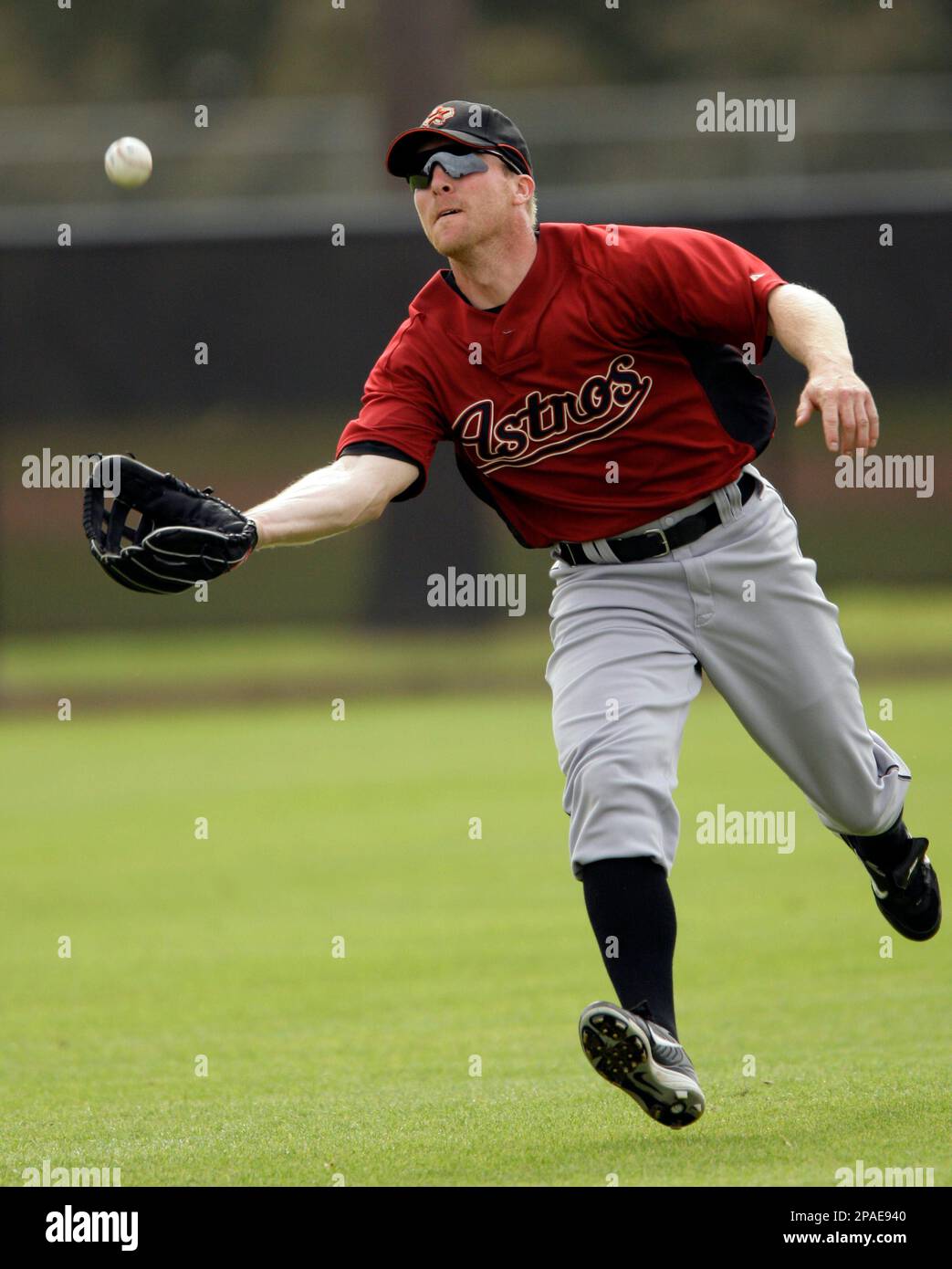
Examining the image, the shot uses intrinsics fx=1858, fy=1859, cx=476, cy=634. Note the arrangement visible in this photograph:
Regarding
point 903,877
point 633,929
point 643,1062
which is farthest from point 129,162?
point 643,1062

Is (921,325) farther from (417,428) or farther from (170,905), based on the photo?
(417,428)

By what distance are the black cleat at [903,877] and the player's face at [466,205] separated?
6.23ft

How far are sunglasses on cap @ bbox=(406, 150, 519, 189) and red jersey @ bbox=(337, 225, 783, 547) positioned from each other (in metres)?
0.28

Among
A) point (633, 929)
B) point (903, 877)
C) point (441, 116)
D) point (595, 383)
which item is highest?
point (441, 116)

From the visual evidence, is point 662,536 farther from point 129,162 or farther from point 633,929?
point 129,162

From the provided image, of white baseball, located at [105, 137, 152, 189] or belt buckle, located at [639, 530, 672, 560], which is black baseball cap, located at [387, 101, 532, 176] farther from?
white baseball, located at [105, 137, 152, 189]

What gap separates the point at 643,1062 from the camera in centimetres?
386

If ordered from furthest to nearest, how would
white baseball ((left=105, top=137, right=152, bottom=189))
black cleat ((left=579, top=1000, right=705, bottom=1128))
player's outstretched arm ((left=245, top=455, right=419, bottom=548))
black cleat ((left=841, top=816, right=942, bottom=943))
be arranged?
white baseball ((left=105, top=137, right=152, bottom=189)) < black cleat ((left=841, top=816, right=942, bottom=943)) < player's outstretched arm ((left=245, top=455, right=419, bottom=548)) < black cleat ((left=579, top=1000, right=705, bottom=1128))

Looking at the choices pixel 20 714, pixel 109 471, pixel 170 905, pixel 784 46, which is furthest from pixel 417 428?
pixel 784 46

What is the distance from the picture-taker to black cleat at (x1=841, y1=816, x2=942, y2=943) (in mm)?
5066

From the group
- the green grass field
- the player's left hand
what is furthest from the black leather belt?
the green grass field

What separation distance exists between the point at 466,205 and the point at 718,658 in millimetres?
1272

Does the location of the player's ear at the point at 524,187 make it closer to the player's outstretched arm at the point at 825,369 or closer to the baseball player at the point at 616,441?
the baseball player at the point at 616,441

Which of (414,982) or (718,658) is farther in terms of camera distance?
(414,982)
